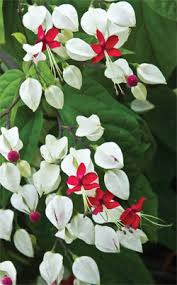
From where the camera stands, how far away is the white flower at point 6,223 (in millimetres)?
730

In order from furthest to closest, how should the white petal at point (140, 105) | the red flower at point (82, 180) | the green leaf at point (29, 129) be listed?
the white petal at point (140, 105) < the green leaf at point (29, 129) < the red flower at point (82, 180)

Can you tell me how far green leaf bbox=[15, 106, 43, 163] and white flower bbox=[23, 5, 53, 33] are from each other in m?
0.12

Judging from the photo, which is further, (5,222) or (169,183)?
(169,183)

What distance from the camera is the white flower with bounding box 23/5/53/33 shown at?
2.30 feet

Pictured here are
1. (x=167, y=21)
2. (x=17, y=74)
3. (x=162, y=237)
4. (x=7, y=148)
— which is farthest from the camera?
(x=162, y=237)

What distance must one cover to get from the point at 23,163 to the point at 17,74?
134mm

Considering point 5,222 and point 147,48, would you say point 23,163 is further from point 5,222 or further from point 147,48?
point 147,48

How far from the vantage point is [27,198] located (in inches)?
28.7

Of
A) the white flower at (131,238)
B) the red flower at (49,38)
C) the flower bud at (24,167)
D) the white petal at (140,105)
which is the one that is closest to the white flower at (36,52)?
the red flower at (49,38)

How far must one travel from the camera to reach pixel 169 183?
117 centimetres

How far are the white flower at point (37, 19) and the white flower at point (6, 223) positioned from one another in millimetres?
207

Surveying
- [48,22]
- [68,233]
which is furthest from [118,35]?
[68,233]

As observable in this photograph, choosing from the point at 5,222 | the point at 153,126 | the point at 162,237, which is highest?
the point at 5,222

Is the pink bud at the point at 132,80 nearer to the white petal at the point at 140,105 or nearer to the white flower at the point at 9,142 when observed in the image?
the white flower at the point at 9,142
